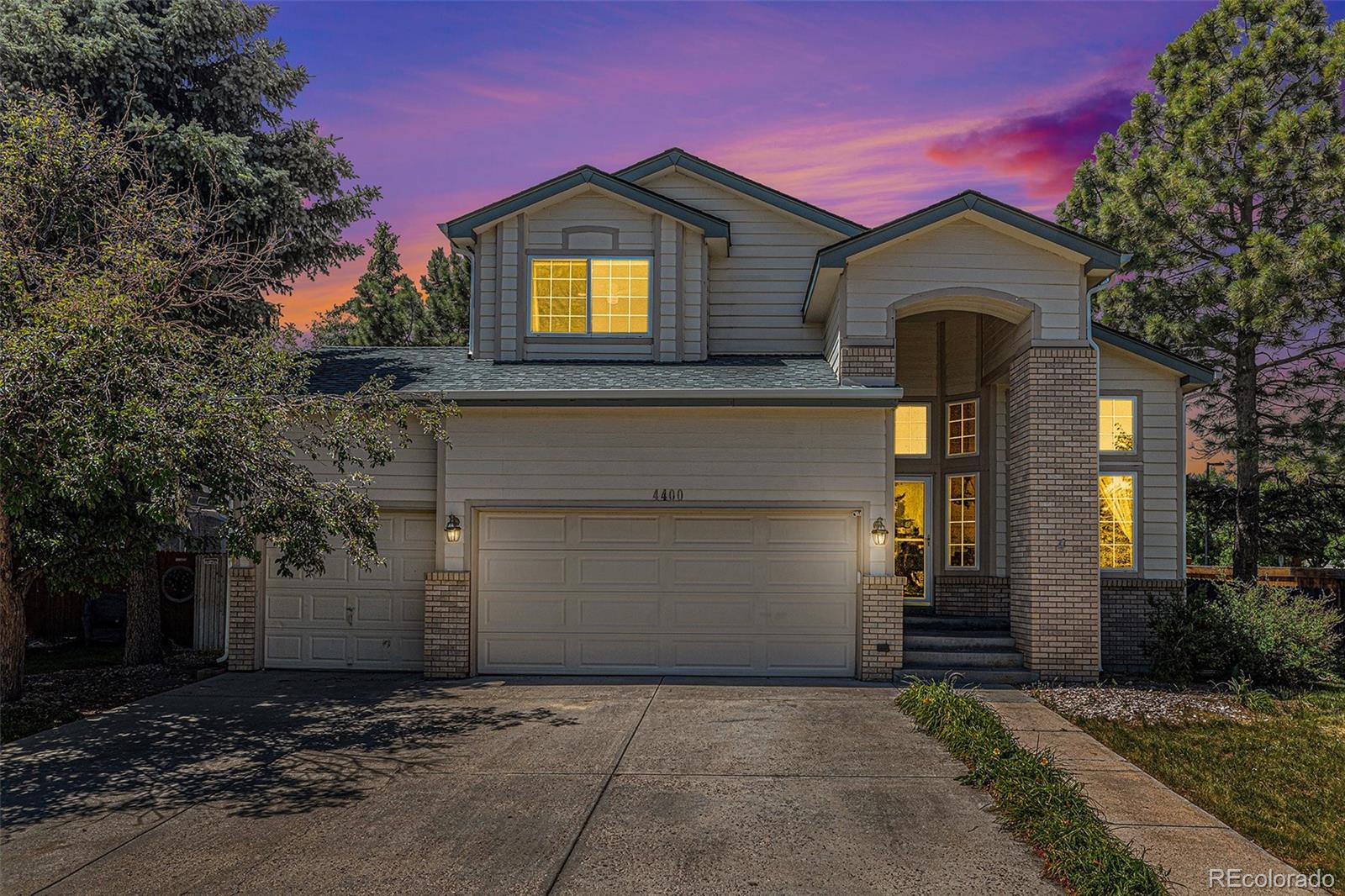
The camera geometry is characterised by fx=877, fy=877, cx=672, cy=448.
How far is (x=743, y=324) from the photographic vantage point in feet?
48.4

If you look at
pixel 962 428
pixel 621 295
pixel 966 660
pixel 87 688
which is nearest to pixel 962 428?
pixel 962 428

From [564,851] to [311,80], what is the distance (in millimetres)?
14009

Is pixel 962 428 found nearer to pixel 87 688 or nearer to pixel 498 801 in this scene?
pixel 498 801

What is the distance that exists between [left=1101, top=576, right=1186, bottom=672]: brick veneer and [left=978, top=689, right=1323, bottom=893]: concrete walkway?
15.7ft

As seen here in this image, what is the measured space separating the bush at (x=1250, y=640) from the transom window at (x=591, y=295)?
8.68 meters

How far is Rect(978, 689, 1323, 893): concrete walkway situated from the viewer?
5605 mm

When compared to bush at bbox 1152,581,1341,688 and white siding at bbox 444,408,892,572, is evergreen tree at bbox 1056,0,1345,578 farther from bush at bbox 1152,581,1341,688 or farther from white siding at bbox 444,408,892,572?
white siding at bbox 444,408,892,572

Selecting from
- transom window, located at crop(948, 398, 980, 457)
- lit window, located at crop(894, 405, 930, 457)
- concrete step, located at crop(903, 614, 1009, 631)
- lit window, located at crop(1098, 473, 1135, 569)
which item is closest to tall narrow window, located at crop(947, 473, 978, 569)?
transom window, located at crop(948, 398, 980, 457)

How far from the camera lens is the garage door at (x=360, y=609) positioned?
1241cm

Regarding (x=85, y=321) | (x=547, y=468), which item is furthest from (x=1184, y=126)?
(x=85, y=321)

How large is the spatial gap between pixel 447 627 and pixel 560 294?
5379 millimetres

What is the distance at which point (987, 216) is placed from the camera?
11844mm

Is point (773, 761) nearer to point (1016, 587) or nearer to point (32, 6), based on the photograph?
point (1016, 587)

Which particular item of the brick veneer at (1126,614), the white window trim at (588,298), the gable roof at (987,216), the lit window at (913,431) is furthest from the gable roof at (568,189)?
the brick veneer at (1126,614)
